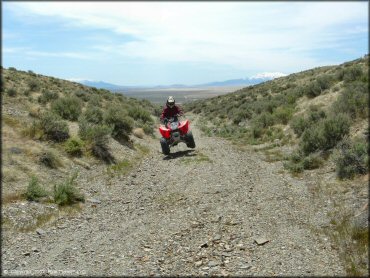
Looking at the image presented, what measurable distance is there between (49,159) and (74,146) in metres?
1.84

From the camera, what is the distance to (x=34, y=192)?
389 inches

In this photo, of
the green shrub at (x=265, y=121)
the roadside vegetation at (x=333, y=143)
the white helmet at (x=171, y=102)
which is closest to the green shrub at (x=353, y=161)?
the roadside vegetation at (x=333, y=143)

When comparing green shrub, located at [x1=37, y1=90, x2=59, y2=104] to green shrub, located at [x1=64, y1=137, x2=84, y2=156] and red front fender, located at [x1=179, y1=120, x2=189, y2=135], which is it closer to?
green shrub, located at [x1=64, y1=137, x2=84, y2=156]

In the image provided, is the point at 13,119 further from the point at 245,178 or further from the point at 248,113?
the point at 248,113

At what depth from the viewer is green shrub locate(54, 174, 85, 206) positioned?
1001cm

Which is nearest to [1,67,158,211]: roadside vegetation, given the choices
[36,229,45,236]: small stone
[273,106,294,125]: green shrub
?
[36,229,45,236]: small stone

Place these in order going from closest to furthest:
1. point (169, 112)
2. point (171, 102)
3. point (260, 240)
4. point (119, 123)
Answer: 1. point (260, 240)
2. point (171, 102)
3. point (169, 112)
4. point (119, 123)

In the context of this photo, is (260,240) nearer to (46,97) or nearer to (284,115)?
(284,115)

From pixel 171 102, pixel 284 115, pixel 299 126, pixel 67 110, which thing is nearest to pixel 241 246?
pixel 171 102

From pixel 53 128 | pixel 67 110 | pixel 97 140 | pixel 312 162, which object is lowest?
pixel 312 162

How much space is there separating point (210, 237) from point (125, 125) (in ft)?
42.8

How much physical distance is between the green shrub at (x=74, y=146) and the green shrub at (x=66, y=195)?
356 centimetres

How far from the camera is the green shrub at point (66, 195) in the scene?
1001cm

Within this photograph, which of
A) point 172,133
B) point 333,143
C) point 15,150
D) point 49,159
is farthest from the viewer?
point 172,133
